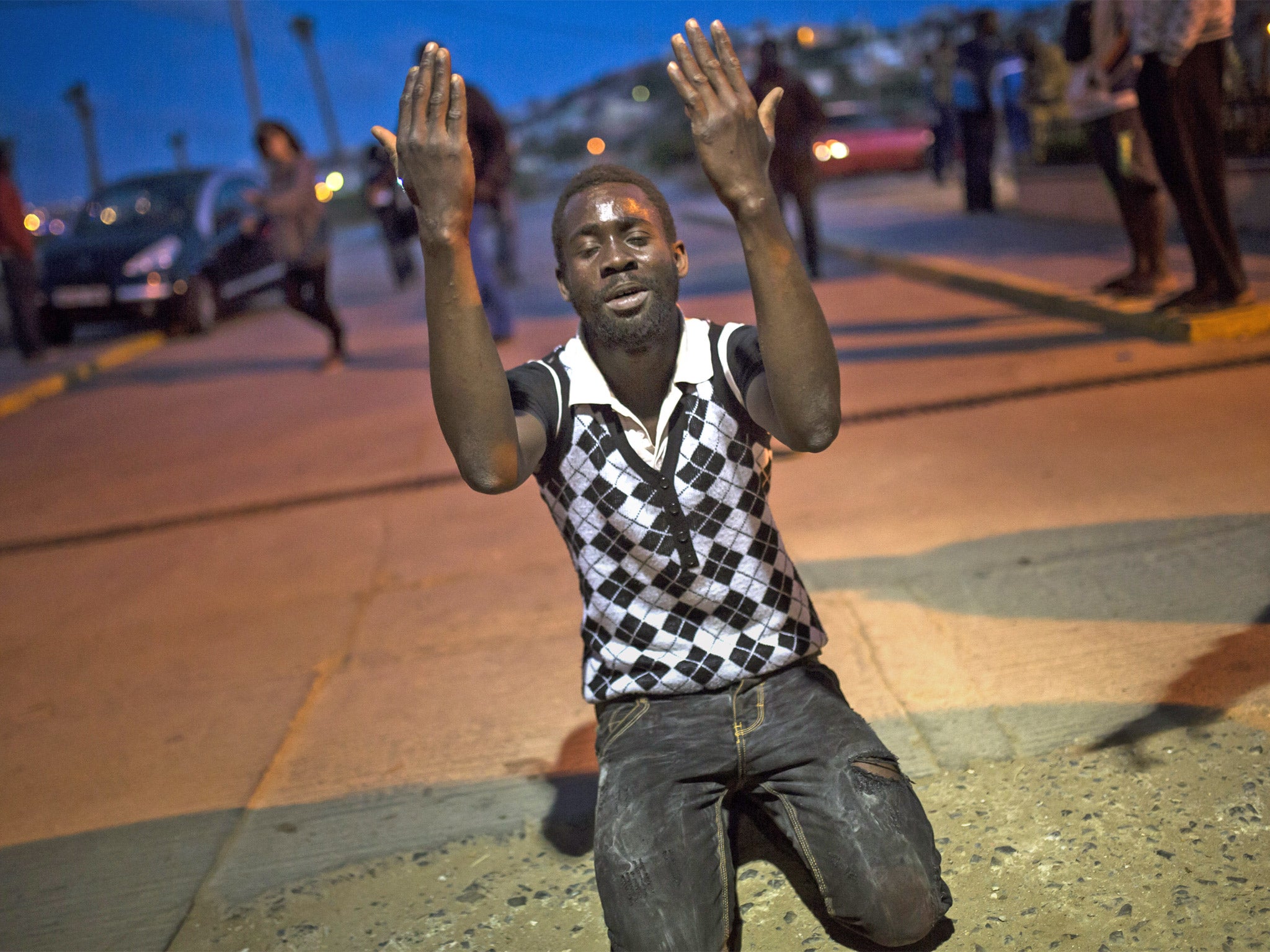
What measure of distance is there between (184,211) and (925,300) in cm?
909

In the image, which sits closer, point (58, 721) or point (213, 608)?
point (58, 721)

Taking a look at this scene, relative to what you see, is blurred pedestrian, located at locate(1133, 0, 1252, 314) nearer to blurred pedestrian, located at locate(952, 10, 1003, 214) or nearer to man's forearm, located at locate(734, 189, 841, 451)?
man's forearm, located at locate(734, 189, 841, 451)

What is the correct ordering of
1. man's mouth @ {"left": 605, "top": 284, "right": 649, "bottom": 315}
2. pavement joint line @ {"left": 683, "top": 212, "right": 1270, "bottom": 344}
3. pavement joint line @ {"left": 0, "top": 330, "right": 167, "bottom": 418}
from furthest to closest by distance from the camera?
pavement joint line @ {"left": 0, "top": 330, "right": 167, "bottom": 418} < pavement joint line @ {"left": 683, "top": 212, "right": 1270, "bottom": 344} < man's mouth @ {"left": 605, "top": 284, "right": 649, "bottom": 315}

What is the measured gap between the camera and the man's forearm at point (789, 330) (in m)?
2.10

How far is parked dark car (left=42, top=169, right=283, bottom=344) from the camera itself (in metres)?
13.3

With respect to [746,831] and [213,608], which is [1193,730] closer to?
[746,831]

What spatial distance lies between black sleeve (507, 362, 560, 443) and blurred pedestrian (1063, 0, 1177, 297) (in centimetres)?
510

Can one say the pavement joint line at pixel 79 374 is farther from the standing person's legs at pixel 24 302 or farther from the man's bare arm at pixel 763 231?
the man's bare arm at pixel 763 231

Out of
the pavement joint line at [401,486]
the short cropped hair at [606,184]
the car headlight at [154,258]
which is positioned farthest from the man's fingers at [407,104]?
the car headlight at [154,258]

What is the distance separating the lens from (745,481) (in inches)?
95.9

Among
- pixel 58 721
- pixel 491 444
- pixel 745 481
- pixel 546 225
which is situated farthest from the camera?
pixel 546 225

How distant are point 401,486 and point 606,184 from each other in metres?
3.81

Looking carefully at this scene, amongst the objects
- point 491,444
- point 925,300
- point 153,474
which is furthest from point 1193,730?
point 925,300

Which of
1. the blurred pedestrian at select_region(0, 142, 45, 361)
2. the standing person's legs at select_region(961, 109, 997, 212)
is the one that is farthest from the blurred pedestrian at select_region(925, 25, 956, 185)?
the blurred pedestrian at select_region(0, 142, 45, 361)
